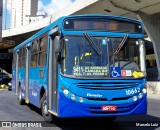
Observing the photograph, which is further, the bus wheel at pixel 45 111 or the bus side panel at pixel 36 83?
the bus side panel at pixel 36 83

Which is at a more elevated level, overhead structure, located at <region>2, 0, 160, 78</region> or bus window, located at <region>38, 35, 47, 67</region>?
overhead structure, located at <region>2, 0, 160, 78</region>

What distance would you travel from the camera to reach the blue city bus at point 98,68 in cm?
852

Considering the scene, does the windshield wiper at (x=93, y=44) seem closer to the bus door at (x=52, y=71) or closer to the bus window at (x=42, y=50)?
the bus door at (x=52, y=71)

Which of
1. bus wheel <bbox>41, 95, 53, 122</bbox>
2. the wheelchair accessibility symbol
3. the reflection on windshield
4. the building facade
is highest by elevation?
the building facade

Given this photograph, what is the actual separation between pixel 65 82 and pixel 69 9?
30.9 metres

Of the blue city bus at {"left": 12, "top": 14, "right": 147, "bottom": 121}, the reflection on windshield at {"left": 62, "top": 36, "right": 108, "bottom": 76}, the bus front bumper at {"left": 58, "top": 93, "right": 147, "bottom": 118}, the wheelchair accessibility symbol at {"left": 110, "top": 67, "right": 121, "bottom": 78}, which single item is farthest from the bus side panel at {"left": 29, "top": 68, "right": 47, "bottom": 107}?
the wheelchair accessibility symbol at {"left": 110, "top": 67, "right": 121, "bottom": 78}

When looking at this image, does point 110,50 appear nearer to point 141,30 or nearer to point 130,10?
point 141,30

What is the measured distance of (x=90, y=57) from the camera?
8758 millimetres

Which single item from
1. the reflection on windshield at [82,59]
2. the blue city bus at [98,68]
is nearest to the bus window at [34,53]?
the blue city bus at [98,68]

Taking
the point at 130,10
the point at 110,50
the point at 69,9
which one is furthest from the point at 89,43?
the point at 69,9

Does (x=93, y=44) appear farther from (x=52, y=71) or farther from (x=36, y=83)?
(x=36, y=83)

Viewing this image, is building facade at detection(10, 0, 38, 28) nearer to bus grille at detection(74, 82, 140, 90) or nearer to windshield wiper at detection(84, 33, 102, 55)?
windshield wiper at detection(84, 33, 102, 55)

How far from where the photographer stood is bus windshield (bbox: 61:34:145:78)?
8.69 meters

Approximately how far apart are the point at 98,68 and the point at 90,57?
12.7 inches
